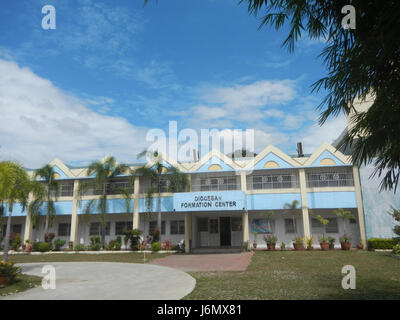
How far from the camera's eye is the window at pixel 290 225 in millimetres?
23312

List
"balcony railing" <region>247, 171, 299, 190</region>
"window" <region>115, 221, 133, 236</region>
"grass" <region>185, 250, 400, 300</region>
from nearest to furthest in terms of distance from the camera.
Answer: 1. "grass" <region>185, 250, 400, 300</region>
2. "balcony railing" <region>247, 171, 299, 190</region>
3. "window" <region>115, 221, 133, 236</region>

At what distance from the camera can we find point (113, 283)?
9.16m

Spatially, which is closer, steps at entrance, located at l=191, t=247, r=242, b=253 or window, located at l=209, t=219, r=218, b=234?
steps at entrance, located at l=191, t=247, r=242, b=253

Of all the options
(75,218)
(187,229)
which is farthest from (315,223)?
(75,218)

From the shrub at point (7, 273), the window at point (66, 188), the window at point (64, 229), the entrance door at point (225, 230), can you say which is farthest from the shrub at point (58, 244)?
the shrub at point (7, 273)

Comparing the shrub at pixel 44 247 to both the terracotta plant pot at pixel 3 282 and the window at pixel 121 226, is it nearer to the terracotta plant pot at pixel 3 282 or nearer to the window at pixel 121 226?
the window at pixel 121 226

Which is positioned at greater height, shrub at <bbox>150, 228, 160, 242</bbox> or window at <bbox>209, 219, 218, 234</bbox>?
window at <bbox>209, 219, 218, 234</bbox>

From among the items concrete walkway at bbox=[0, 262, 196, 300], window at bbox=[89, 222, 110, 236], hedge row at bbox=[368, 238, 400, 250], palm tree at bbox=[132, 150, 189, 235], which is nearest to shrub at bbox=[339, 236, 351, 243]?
hedge row at bbox=[368, 238, 400, 250]

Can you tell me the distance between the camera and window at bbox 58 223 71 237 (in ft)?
88.1

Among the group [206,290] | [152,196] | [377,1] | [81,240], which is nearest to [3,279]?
[206,290]

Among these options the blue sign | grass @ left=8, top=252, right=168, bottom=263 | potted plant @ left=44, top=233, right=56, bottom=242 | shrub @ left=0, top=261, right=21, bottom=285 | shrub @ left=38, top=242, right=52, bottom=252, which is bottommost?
grass @ left=8, top=252, right=168, bottom=263

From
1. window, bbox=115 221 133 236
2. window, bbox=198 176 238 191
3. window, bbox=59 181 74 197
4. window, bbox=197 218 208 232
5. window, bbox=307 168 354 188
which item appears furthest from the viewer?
window, bbox=59 181 74 197

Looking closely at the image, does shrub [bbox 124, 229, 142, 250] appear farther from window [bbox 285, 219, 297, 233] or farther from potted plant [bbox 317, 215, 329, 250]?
potted plant [bbox 317, 215, 329, 250]

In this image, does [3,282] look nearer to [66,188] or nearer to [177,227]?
[177,227]
